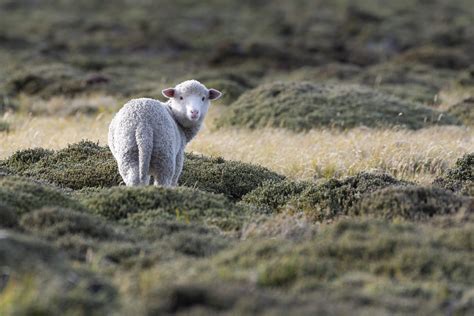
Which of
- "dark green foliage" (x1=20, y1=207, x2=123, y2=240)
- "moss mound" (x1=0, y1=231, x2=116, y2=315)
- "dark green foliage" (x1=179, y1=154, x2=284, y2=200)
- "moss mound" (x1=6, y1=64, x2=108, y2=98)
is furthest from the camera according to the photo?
"moss mound" (x1=6, y1=64, x2=108, y2=98)

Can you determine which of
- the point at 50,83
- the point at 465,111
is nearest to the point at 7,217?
the point at 465,111

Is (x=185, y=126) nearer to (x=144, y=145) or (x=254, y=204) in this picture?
(x=254, y=204)

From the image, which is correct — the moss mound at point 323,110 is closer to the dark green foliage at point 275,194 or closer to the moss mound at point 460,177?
the moss mound at point 460,177

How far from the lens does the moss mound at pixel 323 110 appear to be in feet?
58.0

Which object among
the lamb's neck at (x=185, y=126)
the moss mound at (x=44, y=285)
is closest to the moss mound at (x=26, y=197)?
the moss mound at (x=44, y=285)

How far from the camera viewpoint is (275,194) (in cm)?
1045

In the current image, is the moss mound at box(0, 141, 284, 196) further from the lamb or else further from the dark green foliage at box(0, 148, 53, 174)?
the lamb

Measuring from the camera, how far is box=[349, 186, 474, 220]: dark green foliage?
Result: 26.9 feet

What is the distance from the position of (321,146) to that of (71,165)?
4586 mm

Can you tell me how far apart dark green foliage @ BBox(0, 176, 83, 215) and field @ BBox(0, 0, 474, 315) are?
0.02 m

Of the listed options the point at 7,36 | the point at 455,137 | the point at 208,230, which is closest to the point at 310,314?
the point at 208,230

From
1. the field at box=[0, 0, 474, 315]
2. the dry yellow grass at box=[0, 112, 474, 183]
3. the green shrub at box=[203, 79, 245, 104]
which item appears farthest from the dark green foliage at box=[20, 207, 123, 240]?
the green shrub at box=[203, 79, 245, 104]

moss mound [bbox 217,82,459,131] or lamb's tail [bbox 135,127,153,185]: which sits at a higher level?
lamb's tail [bbox 135,127,153,185]

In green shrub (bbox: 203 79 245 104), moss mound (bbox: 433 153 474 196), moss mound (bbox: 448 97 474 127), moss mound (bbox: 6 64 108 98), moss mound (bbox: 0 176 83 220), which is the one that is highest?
moss mound (bbox: 0 176 83 220)
